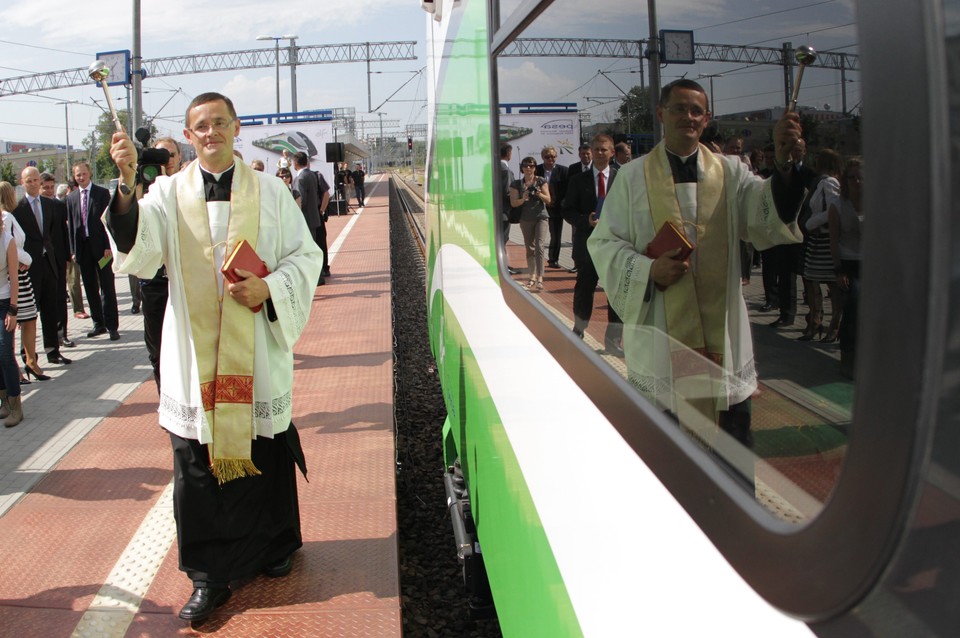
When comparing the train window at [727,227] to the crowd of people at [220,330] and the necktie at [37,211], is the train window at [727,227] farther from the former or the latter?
the necktie at [37,211]

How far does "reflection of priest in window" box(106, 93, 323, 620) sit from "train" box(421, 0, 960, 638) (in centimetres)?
148

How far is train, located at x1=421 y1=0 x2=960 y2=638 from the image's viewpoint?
0.70 m

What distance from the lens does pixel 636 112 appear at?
1508 millimetres

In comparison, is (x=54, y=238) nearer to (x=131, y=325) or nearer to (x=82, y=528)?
(x=131, y=325)

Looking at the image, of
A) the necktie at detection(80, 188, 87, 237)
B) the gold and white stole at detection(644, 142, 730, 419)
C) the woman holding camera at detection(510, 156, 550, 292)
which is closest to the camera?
the gold and white stole at detection(644, 142, 730, 419)

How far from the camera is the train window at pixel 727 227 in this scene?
906 mm

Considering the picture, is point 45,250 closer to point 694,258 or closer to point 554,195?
point 554,195

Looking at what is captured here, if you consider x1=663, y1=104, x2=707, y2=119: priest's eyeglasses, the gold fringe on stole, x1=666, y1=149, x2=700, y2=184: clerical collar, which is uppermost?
x1=663, y1=104, x2=707, y2=119: priest's eyeglasses

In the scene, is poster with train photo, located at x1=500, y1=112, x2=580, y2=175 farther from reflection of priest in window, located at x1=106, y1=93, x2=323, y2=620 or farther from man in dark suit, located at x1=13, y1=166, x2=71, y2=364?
man in dark suit, located at x1=13, y1=166, x2=71, y2=364

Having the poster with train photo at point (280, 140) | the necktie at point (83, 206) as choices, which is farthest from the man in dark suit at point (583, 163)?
the poster with train photo at point (280, 140)

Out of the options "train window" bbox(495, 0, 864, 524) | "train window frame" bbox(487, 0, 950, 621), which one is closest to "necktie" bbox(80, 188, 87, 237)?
"train window" bbox(495, 0, 864, 524)

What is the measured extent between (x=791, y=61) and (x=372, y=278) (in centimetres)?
1221

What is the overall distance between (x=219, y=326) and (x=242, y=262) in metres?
0.27

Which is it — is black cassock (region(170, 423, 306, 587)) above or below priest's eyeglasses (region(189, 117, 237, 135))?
below
